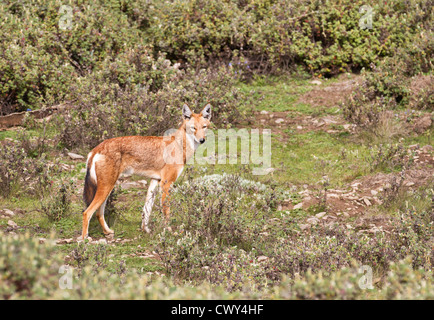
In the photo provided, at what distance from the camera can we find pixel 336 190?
30.4 feet

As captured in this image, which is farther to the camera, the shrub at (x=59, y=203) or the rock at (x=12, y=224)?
the shrub at (x=59, y=203)

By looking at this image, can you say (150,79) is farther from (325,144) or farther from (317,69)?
(317,69)

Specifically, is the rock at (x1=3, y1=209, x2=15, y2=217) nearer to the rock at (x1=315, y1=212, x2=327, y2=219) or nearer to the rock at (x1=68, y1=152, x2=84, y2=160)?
the rock at (x1=68, y1=152, x2=84, y2=160)

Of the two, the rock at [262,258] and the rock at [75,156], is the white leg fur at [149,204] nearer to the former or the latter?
the rock at [262,258]

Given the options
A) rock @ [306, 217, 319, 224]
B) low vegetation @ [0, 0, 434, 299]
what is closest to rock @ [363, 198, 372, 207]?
low vegetation @ [0, 0, 434, 299]

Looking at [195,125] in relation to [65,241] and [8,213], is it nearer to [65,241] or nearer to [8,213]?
[65,241]

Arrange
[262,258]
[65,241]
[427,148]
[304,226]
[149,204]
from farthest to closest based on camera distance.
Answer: [427,148], [149,204], [304,226], [65,241], [262,258]

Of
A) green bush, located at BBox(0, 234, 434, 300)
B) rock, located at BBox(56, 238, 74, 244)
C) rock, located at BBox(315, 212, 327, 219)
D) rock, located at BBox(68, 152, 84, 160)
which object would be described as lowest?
rock, located at BBox(56, 238, 74, 244)

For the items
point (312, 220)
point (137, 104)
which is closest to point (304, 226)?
point (312, 220)

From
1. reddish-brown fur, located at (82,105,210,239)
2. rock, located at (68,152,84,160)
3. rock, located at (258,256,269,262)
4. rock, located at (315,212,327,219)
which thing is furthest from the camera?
rock, located at (68,152,84,160)

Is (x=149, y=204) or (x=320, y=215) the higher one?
(x=149, y=204)

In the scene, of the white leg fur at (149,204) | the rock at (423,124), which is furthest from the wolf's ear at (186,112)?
the rock at (423,124)

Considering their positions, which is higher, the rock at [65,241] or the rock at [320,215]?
the rock at [320,215]

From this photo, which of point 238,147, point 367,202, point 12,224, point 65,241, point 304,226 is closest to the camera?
point 65,241
